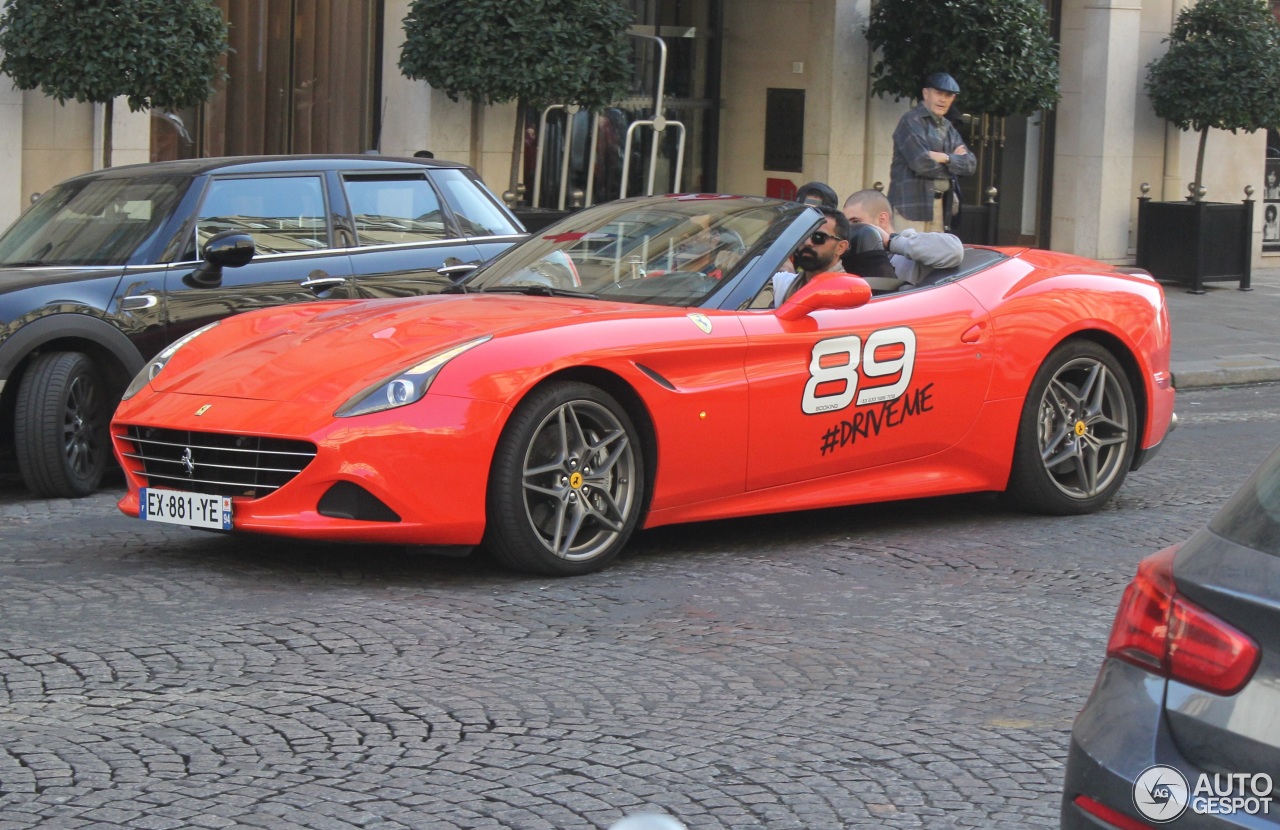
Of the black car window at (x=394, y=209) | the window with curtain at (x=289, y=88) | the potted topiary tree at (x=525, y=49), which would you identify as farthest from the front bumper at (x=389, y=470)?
the window with curtain at (x=289, y=88)

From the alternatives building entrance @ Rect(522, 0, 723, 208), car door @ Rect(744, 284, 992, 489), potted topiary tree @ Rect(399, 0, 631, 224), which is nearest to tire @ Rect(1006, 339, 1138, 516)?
car door @ Rect(744, 284, 992, 489)

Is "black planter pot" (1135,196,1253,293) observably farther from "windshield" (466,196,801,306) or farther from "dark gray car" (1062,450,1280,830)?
"dark gray car" (1062,450,1280,830)

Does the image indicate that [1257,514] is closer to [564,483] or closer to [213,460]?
[564,483]

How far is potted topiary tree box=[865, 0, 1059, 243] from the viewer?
56.9 ft

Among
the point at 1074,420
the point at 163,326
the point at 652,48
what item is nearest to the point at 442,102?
the point at 652,48

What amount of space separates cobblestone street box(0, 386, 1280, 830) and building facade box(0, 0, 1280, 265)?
28.7ft

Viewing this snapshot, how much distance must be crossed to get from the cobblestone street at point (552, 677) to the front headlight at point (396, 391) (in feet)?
2.07

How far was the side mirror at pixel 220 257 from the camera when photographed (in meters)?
8.43

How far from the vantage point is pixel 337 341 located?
635 cm

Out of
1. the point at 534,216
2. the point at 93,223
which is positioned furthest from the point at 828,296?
the point at 534,216

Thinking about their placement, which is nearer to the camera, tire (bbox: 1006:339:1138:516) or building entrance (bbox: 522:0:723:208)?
tire (bbox: 1006:339:1138:516)

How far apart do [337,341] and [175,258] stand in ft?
8.21

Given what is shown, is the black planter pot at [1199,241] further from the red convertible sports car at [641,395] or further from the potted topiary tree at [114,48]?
the red convertible sports car at [641,395]

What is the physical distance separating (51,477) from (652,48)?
12.3 metres
